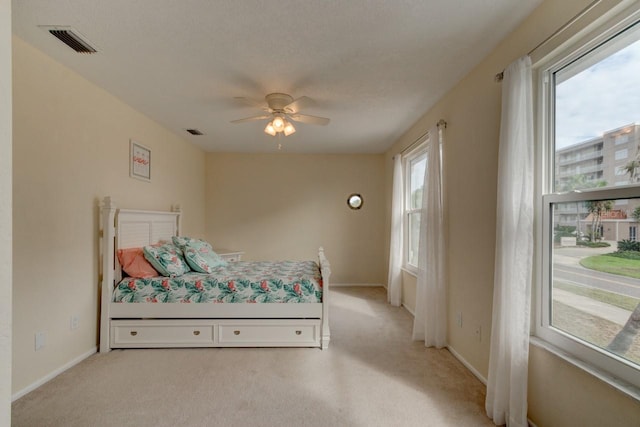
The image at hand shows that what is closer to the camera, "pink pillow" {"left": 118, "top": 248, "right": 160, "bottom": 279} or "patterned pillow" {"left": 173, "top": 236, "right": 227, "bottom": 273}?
"pink pillow" {"left": 118, "top": 248, "right": 160, "bottom": 279}

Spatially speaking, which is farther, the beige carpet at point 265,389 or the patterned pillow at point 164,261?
the patterned pillow at point 164,261

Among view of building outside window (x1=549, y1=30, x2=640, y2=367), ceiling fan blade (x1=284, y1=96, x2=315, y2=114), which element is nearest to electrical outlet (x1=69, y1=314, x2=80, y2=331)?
ceiling fan blade (x1=284, y1=96, x2=315, y2=114)

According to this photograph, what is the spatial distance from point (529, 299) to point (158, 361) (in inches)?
114

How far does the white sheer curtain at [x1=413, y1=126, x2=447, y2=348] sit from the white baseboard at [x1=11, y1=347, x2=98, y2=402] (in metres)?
3.08

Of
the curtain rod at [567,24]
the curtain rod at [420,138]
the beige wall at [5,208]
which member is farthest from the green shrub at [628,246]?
the beige wall at [5,208]

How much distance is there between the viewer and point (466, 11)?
190 centimetres

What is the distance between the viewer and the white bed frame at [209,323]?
9.98ft

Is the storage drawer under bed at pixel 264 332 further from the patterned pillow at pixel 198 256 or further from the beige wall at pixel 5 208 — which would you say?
the beige wall at pixel 5 208

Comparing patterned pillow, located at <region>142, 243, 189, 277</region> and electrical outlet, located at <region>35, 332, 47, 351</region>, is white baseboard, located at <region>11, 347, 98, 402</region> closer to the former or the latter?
electrical outlet, located at <region>35, 332, 47, 351</region>

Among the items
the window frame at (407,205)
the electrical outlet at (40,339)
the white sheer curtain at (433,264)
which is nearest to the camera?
the electrical outlet at (40,339)

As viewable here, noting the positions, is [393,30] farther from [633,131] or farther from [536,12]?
[633,131]

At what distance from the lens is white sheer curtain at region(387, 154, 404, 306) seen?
467cm

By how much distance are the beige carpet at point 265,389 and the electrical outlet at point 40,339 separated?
295 millimetres

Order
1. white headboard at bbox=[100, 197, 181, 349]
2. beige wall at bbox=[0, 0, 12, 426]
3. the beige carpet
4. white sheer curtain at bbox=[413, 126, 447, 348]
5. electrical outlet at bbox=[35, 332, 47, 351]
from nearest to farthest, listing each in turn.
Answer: beige wall at bbox=[0, 0, 12, 426]
the beige carpet
electrical outlet at bbox=[35, 332, 47, 351]
white headboard at bbox=[100, 197, 181, 349]
white sheer curtain at bbox=[413, 126, 447, 348]
